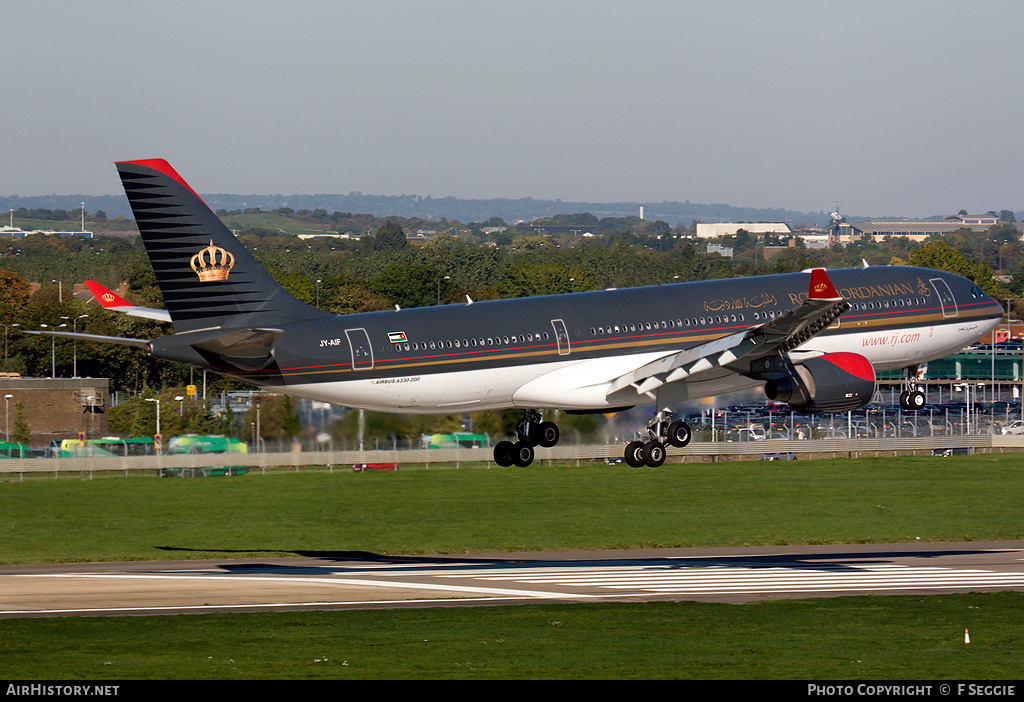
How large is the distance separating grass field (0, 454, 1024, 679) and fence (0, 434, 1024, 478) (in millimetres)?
1985

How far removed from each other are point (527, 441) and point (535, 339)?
6741 millimetres

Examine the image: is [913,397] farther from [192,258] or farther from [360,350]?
[192,258]

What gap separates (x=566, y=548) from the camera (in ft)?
313

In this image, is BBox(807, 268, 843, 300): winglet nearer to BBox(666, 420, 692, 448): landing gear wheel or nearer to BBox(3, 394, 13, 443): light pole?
BBox(666, 420, 692, 448): landing gear wheel

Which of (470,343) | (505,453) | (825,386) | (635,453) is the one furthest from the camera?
(505,453)

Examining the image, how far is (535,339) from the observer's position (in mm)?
48688

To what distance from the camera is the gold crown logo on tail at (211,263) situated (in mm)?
45375

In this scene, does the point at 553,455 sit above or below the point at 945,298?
below

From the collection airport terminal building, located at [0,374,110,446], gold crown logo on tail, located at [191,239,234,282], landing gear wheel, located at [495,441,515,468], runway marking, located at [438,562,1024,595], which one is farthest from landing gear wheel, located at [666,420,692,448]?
airport terminal building, located at [0,374,110,446]

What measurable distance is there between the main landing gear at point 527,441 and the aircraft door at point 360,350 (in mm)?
9153

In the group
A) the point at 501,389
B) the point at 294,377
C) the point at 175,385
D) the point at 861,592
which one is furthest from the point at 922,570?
the point at 175,385

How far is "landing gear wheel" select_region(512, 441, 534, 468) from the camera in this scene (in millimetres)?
53500

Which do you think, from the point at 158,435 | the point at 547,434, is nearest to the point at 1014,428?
the point at 158,435

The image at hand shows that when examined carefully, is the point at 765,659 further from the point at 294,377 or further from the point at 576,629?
the point at 294,377
